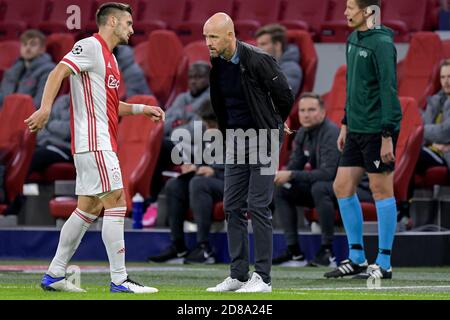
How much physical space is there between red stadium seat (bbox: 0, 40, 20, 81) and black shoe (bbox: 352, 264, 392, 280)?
7547 mm

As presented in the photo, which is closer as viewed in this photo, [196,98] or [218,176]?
[218,176]

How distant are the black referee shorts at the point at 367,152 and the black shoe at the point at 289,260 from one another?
1.81 meters

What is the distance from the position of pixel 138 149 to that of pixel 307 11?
5.48 meters

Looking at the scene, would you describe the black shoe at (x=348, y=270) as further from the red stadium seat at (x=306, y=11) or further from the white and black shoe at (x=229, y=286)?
the red stadium seat at (x=306, y=11)

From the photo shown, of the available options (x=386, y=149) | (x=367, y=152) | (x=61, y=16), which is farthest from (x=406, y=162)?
(x=61, y=16)

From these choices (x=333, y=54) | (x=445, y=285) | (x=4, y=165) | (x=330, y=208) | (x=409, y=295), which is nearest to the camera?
(x=409, y=295)

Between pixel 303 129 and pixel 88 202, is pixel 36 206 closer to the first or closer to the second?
pixel 303 129

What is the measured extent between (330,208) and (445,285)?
2152 millimetres

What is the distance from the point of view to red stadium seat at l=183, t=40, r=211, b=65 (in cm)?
1383

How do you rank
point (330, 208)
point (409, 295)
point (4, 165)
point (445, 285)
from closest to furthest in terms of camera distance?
point (409, 295)
point (445, 285)
point (330, 208)
point (4, 165)

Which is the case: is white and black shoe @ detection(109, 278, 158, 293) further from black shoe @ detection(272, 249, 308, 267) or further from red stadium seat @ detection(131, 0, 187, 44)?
red stadium seat @ detection(131, 0, 187, 44)

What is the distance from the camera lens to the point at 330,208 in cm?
1030

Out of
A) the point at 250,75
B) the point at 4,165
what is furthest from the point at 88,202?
the point at 4,165

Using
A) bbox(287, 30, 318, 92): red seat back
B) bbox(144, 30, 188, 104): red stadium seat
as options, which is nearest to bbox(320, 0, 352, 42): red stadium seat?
bbox(144, 30, 188, 104): red stadium seat
